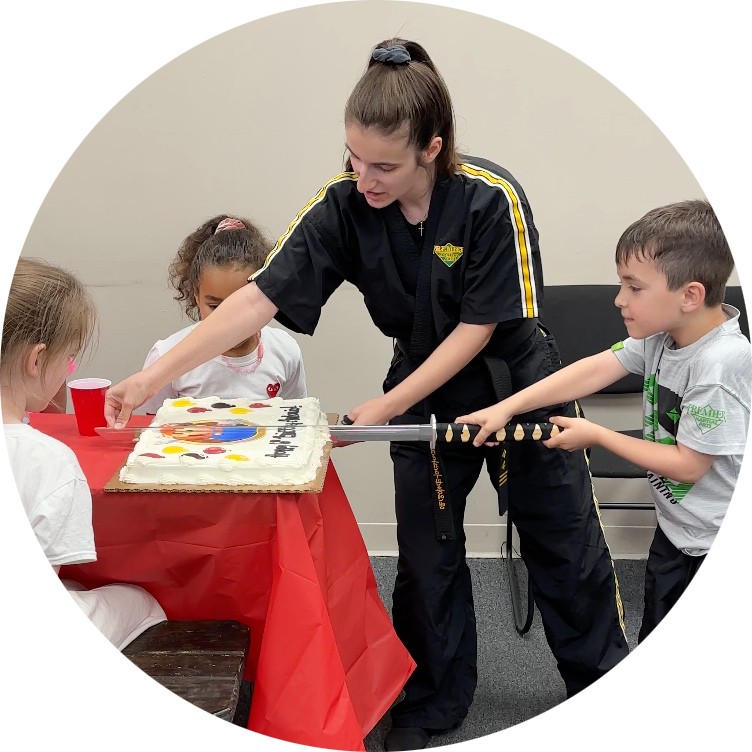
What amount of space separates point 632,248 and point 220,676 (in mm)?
1007

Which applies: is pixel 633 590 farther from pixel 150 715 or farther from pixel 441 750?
pixel 150 715

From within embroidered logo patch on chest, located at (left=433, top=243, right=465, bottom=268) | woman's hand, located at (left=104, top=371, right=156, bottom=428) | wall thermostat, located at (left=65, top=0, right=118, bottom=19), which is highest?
wall thermostat, located at (left=65, top=0, right=118, bottom=19)

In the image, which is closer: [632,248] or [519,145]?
[632,248]

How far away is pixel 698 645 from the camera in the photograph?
143cm

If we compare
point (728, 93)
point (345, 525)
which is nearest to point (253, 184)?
point (345, 525)

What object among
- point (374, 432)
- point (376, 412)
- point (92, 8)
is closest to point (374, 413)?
point (376, 412)

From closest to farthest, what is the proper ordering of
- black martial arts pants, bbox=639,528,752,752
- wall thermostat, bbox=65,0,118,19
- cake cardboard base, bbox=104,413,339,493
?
cake cardboard base, bbox=104,413,339,493 → black martial arts pants, bbox=639,528,752,752 → wall thermostat, bbox=65,0,118,19

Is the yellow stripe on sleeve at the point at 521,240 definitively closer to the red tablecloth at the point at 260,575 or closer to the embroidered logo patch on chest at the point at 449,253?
the embroidered logo patch on chest at the point at 449,253

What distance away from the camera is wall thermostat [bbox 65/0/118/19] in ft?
7.30

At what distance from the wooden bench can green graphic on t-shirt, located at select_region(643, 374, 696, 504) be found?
32.0 inches

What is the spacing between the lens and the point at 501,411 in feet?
4.91

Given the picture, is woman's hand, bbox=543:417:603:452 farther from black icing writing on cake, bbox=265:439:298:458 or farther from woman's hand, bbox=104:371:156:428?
woman's hand, bbox=104:371:156:428

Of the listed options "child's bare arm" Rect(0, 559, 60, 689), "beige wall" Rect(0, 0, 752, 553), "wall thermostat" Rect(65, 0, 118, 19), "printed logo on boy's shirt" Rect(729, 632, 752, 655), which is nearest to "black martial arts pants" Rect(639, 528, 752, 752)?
"printed logo on boy's shirt" Rect(729, 632, 752, 655)

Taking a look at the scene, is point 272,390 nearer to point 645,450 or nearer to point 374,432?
point 374,432
